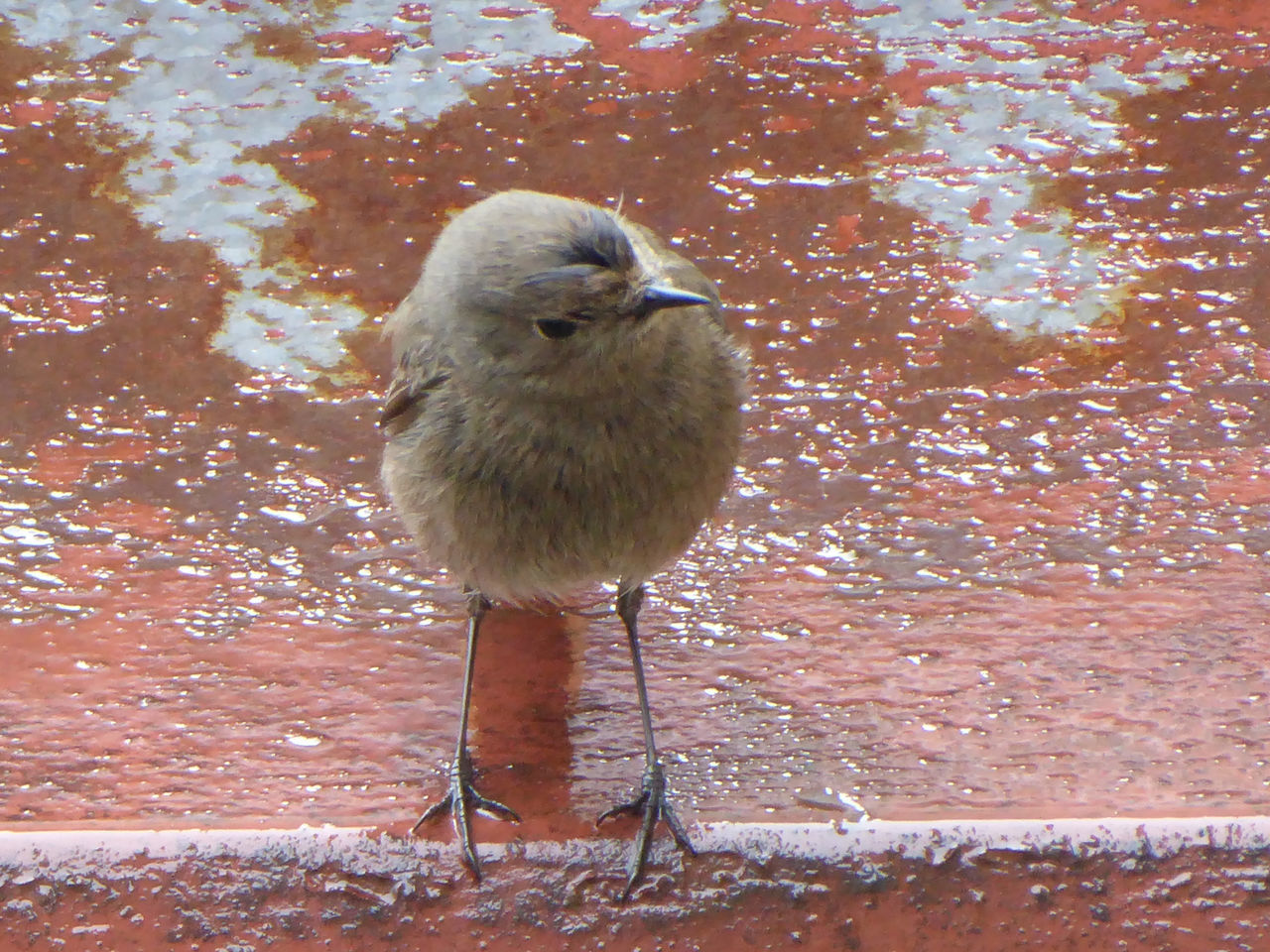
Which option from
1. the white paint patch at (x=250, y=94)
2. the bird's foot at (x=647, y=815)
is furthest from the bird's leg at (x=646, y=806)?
the white paint patch at (x=250, y=94)

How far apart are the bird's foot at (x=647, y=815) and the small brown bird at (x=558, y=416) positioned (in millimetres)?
236

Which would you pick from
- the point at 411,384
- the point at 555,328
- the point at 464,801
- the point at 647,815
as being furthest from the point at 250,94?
the point at 647,815

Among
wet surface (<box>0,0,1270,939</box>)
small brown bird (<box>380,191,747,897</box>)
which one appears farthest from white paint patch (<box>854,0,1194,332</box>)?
small brown bird (<box>380,191,747,897</box>)

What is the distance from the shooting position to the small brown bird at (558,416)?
274 cm

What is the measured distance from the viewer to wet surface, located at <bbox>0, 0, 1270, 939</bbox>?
254 cm

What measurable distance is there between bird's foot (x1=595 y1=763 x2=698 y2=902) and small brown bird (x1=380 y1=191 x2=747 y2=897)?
0.24m

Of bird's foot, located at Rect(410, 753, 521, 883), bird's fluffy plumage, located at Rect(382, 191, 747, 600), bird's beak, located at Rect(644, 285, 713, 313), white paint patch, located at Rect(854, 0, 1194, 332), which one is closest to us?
bird's foot, located at Rect(410, 753, 521, 883)

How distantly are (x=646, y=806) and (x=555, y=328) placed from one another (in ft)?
2.79

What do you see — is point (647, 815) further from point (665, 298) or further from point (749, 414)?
point (749, 414)

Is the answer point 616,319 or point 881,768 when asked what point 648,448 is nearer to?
point 616,319

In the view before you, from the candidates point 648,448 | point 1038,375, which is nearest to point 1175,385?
point 1038,375

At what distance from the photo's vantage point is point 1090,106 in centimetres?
427

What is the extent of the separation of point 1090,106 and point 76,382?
2.68m

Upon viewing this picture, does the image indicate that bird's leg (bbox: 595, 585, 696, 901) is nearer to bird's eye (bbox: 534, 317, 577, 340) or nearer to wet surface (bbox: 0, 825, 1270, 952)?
wet surface (bbox: 0, 825, 1270, 952)
